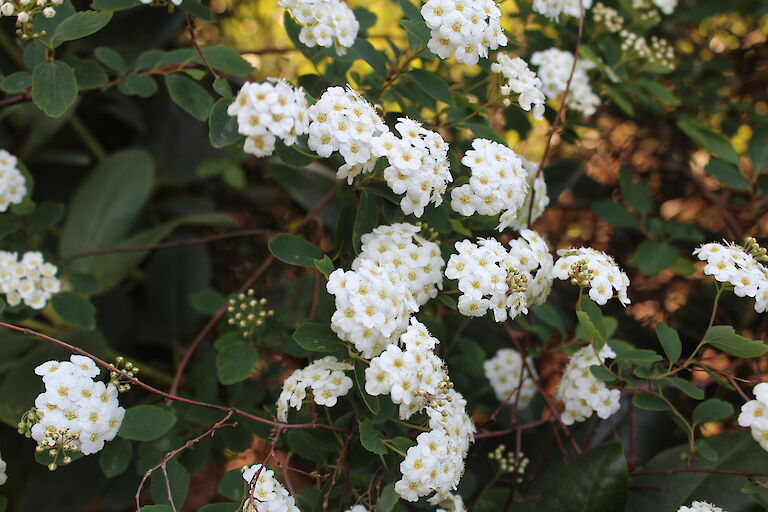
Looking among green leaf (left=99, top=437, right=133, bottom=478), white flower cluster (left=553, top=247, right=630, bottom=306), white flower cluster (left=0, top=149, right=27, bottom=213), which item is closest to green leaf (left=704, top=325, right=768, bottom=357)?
white flower cluster (left=553, top=247, right=630, bottom=306)

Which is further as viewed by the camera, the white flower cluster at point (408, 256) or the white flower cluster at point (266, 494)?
the white flower cluster at point (408, 256)

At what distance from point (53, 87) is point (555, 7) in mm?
1074

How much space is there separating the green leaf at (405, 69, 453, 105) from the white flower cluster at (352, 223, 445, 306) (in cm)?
31

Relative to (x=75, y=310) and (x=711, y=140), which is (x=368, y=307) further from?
(x=711, y=140)

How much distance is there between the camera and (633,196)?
1923 millimetres

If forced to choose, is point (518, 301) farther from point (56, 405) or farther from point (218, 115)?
point (56, 405)

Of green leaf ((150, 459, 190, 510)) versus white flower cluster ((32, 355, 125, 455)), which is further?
green leaf ((150, 459, 190, 510))

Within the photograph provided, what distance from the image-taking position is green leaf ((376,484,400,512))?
1143mm

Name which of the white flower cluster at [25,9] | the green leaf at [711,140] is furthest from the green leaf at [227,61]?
the green leaf at [711,140]

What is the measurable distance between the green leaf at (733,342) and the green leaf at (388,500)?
628 millimetres

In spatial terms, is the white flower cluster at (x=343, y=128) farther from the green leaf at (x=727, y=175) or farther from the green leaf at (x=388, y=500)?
the green leaf at (x=727, y=175)

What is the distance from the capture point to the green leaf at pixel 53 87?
1.34m

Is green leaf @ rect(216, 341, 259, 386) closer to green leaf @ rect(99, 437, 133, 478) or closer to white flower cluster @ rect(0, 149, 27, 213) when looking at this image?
green leaf @ rect(99, 437, 133, 478)

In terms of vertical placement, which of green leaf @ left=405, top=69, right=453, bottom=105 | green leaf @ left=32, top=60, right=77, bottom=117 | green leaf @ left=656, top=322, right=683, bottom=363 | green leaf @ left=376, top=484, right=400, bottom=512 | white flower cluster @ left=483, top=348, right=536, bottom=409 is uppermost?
green leaf @ left=405, top=69, right=453, bottom=105
